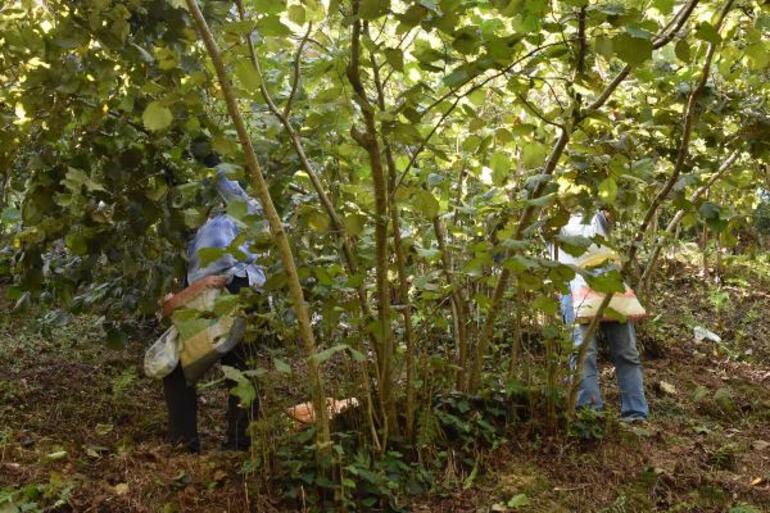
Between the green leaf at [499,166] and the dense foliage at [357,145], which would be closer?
the dense foliage at [357,145]

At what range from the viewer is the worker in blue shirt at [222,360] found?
342cm

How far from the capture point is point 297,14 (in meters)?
2.28

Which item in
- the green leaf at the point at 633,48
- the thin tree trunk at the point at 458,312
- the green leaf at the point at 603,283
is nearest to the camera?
the green leaf at the point at 633,48

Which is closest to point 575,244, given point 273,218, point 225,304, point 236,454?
point 273,218

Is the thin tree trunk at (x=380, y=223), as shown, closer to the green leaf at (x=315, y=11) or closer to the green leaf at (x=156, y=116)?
the green leaf at (x=315, y=11)

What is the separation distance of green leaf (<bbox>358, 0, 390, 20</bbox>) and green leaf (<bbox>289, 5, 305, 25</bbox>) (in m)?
0.35

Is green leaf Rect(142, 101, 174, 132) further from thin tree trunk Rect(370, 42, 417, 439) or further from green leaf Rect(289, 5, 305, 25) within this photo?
thin tree trunk Rect(370, 42, 417, 439)

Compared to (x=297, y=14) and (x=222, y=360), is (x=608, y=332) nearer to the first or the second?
(x=222, y=360)

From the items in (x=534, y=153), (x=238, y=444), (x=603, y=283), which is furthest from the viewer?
(x=238, y=444)

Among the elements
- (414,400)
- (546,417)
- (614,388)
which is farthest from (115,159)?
(614,388)

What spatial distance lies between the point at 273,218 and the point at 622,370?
281 cm

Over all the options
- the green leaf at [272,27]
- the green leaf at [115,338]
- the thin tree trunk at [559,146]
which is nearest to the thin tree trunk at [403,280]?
the thin tree trunk at [559,146]

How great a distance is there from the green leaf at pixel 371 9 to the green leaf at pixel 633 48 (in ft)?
2.15

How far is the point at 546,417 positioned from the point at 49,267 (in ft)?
7.88
